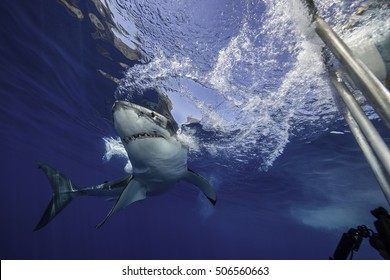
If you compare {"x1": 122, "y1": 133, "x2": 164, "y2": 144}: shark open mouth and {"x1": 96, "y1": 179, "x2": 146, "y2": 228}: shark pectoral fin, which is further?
{"x1": 96, "y1": 179, "x2": 146, "y2": 228}: shark pectoral fin

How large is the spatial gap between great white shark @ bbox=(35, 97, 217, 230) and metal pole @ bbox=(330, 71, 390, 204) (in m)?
3.16

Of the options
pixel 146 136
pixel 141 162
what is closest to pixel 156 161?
pixel 141 162

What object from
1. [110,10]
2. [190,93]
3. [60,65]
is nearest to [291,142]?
[190,93]

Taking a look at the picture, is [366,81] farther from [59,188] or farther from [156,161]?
[59,188]

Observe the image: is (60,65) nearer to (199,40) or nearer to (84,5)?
(84,5)

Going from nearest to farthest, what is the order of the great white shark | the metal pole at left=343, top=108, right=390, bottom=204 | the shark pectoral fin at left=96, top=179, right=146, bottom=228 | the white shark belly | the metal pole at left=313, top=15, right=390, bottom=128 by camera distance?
1. the metal pole at left=313, top=15, right=390, bottom=128
2. the metal pole at left=343, top=108, right=390, bottom=204
3. the great white shark
4. the white shark belly
5. the shark pectoral fin at left=96, top=179, right=146, bottom=228

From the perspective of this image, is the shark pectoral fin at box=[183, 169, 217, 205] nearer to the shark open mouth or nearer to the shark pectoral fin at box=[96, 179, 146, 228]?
the shark pectoral fin at box=[96, 179, 146, 228]

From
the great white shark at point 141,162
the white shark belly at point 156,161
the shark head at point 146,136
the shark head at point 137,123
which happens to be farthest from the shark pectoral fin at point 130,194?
the shark head at point 137,123

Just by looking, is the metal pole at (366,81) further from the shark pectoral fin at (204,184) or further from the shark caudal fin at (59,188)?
the shark caudal fin at (59,188)

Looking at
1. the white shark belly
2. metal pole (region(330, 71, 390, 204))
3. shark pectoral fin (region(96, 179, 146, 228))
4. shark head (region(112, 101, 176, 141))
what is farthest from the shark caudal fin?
metal pole (region(330, 71, 390, 204))

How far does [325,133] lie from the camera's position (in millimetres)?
12750

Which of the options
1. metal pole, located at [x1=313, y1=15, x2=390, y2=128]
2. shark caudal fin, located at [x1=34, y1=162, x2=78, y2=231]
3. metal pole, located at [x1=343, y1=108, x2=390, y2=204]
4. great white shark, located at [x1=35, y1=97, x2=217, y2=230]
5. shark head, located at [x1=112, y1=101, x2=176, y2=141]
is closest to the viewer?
metal pole, located at [x1=313, y1=15, x2=390, y2=128]

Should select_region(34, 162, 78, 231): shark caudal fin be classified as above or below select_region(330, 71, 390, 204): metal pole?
above

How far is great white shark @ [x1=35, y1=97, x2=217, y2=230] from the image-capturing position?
14.8ft
